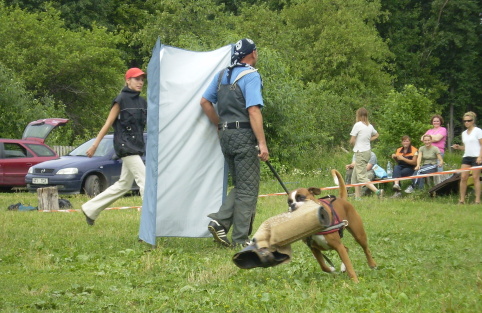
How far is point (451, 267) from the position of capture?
7172 mm

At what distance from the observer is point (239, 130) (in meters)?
8.12

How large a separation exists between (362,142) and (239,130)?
292 inches

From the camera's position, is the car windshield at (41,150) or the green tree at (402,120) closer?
the green tree at (402,120)

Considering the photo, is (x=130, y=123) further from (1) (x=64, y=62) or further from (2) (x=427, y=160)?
(1) (x=64, y=62)

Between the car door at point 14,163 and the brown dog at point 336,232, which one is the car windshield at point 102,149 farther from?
the brown dog at point 336,232

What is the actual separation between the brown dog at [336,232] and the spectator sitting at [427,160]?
874 cm

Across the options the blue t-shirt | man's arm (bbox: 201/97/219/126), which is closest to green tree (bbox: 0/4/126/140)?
man's arm (bbox: 201/97/219/126)

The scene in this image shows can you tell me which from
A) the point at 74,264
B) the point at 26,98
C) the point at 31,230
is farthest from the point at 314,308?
the point at 26,98

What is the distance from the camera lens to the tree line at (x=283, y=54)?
88.4 ft

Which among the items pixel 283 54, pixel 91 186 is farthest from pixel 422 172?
pixel 283 54

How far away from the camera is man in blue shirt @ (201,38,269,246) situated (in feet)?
26.2

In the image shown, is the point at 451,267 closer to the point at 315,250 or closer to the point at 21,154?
the point at 315,250

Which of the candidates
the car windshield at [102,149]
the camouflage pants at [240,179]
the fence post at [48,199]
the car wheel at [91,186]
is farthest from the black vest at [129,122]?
the car windshield at [102,149]

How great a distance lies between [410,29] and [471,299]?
166 ft
